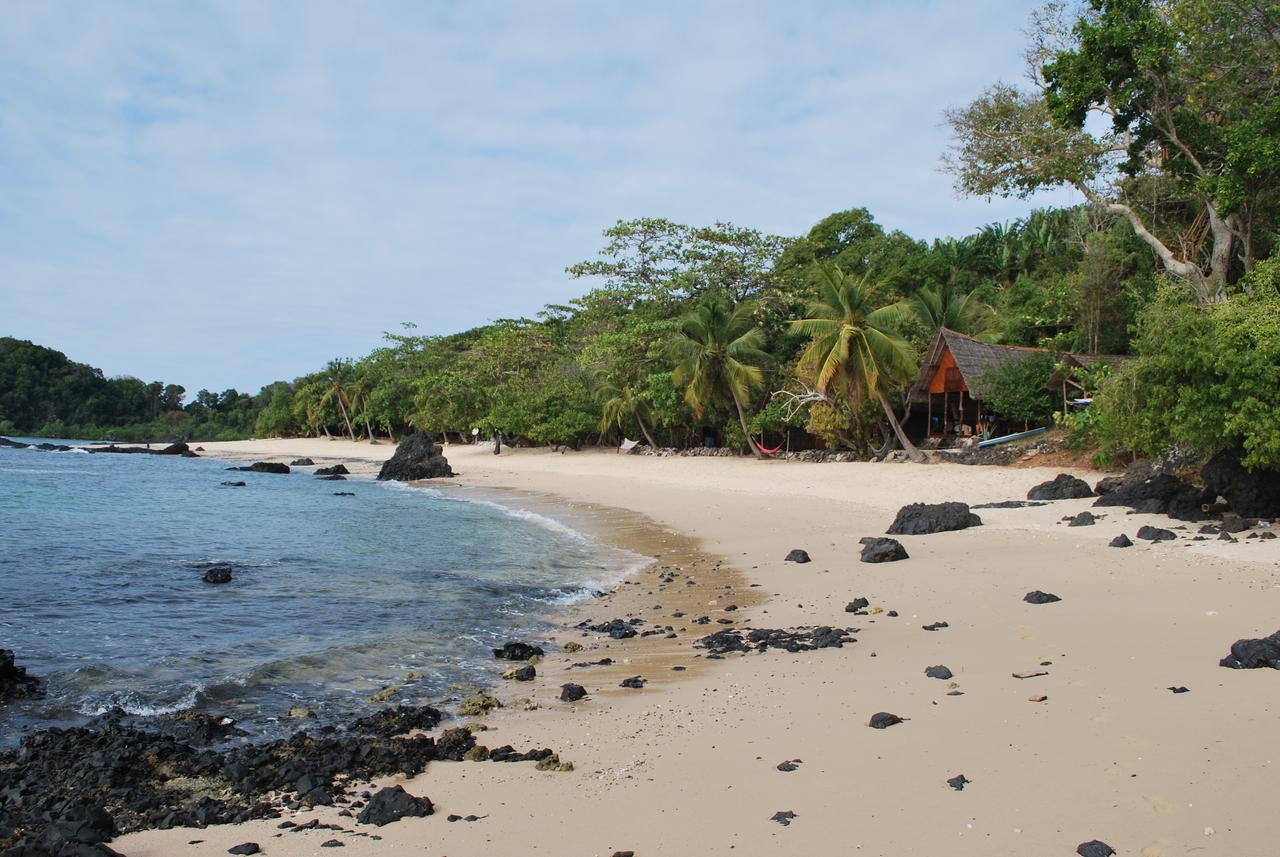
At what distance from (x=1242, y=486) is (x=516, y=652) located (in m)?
10.2

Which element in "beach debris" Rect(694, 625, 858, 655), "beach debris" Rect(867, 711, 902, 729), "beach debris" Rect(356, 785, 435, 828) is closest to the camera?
"beach debris" Rect(356, 785, 435, 828)

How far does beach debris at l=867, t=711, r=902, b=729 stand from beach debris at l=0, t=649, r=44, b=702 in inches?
244

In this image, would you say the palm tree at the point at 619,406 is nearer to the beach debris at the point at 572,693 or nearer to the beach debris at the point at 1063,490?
the beach debris at the point at 1063,490

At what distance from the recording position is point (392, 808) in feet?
13.4

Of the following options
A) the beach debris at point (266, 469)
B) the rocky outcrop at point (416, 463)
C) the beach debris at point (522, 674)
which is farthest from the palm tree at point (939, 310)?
the beach debris at point (266, 469)

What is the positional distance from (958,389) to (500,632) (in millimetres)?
23062

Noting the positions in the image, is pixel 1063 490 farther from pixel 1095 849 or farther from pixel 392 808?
pixel 392 808

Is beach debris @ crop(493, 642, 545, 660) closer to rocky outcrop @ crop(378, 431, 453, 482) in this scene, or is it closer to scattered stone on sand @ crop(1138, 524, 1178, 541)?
scattered stone on sand @ crop(1138, 524, 1178, 541)

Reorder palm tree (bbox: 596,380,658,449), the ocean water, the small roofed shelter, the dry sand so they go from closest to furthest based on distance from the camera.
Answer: the dry sand < the ocean water < the small roofed shelter < palm tree (bbox: 596,380,658,449)

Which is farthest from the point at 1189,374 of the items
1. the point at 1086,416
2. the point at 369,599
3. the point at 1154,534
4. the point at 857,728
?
the point at 369,599

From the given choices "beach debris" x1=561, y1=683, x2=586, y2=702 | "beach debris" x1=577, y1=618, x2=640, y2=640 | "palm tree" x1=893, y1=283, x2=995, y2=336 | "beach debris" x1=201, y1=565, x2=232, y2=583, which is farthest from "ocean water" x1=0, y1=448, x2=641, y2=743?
"palm tree" x1=893, y1=283, x2=995, y2=336

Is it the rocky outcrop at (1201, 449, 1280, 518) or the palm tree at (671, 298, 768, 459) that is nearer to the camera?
the rocky outcrop at (1201, 449, 1280, 518)

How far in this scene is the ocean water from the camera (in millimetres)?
6703

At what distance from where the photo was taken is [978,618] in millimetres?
7570
